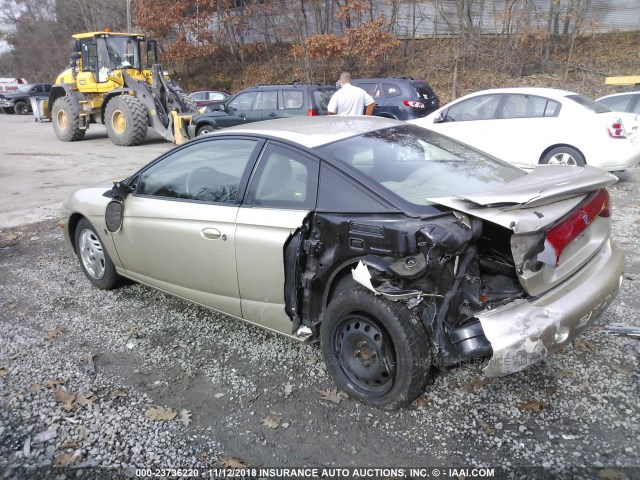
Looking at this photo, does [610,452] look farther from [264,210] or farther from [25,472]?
[25,472]

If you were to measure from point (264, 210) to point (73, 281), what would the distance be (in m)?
2.85

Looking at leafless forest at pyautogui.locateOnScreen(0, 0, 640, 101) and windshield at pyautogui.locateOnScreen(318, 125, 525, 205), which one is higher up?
leafless forest at pyautogui.locateOnScreen(0, 0, 640, 101)

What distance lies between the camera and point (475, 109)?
916cm

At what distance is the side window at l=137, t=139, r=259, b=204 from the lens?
3.60 metres

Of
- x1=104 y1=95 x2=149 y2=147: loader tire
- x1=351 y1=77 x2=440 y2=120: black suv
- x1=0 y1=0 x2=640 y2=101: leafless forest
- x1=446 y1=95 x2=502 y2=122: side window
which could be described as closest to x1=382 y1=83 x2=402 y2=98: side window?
x1=351 y1=77 x2=440 y2=120: black suv

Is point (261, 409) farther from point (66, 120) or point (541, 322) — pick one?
point (66, 120)

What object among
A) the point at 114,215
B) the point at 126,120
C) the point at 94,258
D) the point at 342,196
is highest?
the point at 126,120

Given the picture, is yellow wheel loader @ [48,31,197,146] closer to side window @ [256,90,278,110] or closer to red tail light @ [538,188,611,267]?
side window @ [256,90,278,110]

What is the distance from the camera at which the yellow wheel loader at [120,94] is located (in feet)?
48.1

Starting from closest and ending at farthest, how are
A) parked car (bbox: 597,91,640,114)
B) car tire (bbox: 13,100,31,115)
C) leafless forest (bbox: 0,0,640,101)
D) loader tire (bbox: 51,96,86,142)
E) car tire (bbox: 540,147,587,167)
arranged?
car tire (bbox: 540,147,587,167)
parked car (bbox: 597,91,640,114)
loader tire (bbox: 51,96,86,142)
leafless forest (bbox: 0,0,640,101)
car tire (bbox: 13,100,31,115)

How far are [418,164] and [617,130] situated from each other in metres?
6.11

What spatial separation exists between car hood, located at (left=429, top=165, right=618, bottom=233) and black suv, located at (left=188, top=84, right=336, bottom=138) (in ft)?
31.9

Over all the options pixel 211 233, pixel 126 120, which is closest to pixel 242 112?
pixel 126 120

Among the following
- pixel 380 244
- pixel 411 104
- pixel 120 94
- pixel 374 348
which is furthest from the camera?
pixel 120 94
